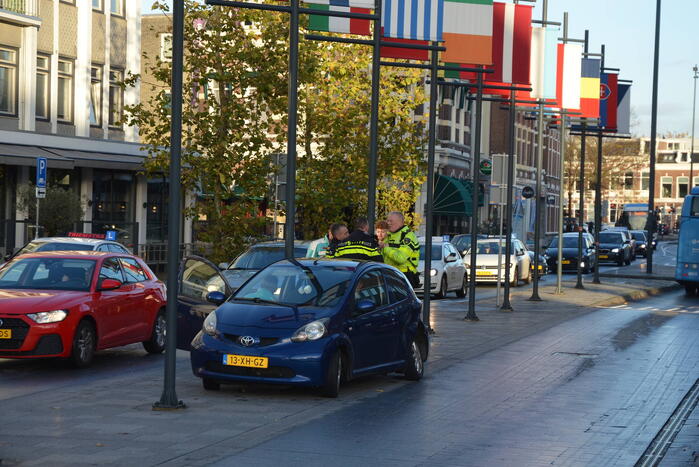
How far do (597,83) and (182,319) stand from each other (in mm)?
20966

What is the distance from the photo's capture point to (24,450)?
9750 millimetres

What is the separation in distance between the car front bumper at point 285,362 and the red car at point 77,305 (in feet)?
9.75

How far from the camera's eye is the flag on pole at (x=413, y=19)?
20578mm

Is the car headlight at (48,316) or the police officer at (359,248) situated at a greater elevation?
the police officer at (359,248)

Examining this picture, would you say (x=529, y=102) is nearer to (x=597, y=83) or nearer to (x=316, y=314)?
(x=597, y=83)

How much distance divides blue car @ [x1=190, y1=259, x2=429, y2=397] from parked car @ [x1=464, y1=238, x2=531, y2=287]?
24977 millimetres


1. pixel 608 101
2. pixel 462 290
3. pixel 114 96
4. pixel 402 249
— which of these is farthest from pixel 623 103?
pixel 402 249

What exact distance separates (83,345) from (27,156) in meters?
20.5

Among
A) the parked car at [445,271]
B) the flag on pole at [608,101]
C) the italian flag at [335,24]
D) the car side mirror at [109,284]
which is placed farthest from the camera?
the flag on pole at [608,101]

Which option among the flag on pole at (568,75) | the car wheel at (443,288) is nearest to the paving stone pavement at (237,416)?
the flag on pole at (568,75)

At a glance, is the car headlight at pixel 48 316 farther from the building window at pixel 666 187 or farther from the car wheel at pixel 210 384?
the building window at pixel 666 187

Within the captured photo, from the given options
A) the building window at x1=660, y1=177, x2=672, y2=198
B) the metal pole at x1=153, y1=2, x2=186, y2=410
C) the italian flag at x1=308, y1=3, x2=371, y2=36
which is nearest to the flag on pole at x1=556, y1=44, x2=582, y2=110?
the italian flag at x1=308, y1=3, x2=371, y2=36

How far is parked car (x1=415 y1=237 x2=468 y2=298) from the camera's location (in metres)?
34.1

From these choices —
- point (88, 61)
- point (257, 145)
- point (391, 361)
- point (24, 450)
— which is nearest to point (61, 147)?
point (88, 61)
